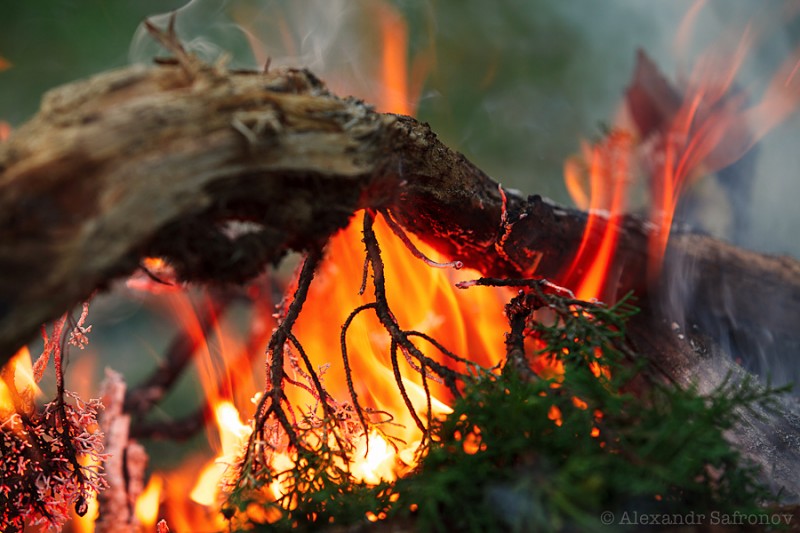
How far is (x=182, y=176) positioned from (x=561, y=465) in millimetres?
1352

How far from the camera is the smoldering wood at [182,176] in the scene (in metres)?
1.46

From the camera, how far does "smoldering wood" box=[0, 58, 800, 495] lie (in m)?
1.46

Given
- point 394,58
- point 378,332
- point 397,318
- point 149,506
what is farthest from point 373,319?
point 394,58

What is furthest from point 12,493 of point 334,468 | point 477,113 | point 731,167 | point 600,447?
point 477,113

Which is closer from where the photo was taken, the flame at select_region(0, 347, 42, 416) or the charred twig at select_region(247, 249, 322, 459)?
the charred twig at select_region(247, 249, 322, 459)

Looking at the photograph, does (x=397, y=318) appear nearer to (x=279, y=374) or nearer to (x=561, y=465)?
(x=279, y=374)

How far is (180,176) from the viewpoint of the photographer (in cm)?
156

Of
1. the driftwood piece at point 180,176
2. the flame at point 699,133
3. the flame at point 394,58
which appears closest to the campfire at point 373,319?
the driftwood piece at point 180,176

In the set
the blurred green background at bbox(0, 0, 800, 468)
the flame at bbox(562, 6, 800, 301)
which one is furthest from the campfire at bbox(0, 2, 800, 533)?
the blurred green background at bbox(0, 0, 800, 468)

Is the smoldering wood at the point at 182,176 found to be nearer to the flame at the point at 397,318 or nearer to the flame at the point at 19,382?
the flame at the point at 19,382

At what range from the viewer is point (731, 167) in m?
5.76

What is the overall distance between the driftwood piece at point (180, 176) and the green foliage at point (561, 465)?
81 centimetres

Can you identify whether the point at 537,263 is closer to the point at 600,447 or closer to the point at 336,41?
the point at 600,447

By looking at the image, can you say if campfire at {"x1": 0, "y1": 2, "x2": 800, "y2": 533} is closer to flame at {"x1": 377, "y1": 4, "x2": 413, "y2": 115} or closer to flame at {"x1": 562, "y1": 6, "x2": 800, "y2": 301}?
flame at {"x1": 562, "y1": 6, "x2": 800, "y2": 301}
